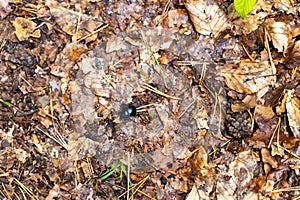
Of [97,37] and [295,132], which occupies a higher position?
[97,37]

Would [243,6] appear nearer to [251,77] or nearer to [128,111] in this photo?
[251,77]

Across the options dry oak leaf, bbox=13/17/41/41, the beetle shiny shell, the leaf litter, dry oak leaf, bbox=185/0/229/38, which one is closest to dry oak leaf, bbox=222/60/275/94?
the leaf litter

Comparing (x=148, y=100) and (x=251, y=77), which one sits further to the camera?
(x=148, y=100)

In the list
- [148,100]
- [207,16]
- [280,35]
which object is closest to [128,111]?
[148,100]

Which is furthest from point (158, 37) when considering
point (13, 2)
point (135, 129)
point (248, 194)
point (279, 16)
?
point (248, 194)

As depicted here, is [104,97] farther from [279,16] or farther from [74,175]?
[279,16]

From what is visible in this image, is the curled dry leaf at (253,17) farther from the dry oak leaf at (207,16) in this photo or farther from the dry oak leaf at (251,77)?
the dry oak leaf at (251,77)

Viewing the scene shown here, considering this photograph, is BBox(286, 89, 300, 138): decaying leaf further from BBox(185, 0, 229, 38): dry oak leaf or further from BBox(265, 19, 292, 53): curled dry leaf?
BBox(185, 0, 229, 38): dry oak leaf
